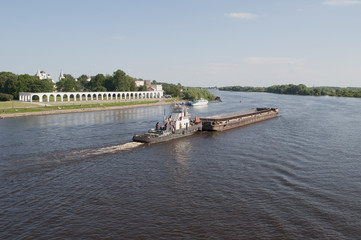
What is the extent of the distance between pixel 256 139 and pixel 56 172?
96.1ft

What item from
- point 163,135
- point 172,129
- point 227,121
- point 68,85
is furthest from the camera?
point 68,85

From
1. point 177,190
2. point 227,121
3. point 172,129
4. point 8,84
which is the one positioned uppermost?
point 8,84

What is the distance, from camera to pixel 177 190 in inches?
887

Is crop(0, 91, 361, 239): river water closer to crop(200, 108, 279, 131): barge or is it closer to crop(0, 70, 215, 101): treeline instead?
crop(200, 108, 279, 131): barge

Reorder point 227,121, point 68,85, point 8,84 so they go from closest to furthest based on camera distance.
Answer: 1. point 227,121
2. point 8,84
3. point 68,85

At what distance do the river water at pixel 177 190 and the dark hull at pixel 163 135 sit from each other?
5.36 ft

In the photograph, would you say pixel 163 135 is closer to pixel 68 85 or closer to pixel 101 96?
pixel 101 96

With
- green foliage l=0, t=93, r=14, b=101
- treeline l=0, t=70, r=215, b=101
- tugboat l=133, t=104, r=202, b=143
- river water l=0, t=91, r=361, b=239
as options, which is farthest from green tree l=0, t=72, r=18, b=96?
tugboat l=133, t=104, r=202, b=143

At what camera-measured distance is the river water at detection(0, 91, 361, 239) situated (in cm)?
1697

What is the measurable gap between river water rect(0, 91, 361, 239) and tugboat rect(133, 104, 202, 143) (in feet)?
6.81

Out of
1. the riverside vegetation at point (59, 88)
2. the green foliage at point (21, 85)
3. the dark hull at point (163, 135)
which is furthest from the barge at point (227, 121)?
the green foliage at point (21, 85)

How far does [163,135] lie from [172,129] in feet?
11.2

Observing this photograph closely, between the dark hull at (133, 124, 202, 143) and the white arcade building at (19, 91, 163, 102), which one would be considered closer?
the dark hull at (133, 124, 202, 143)

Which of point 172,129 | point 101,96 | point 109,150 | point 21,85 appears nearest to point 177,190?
point 109,150
